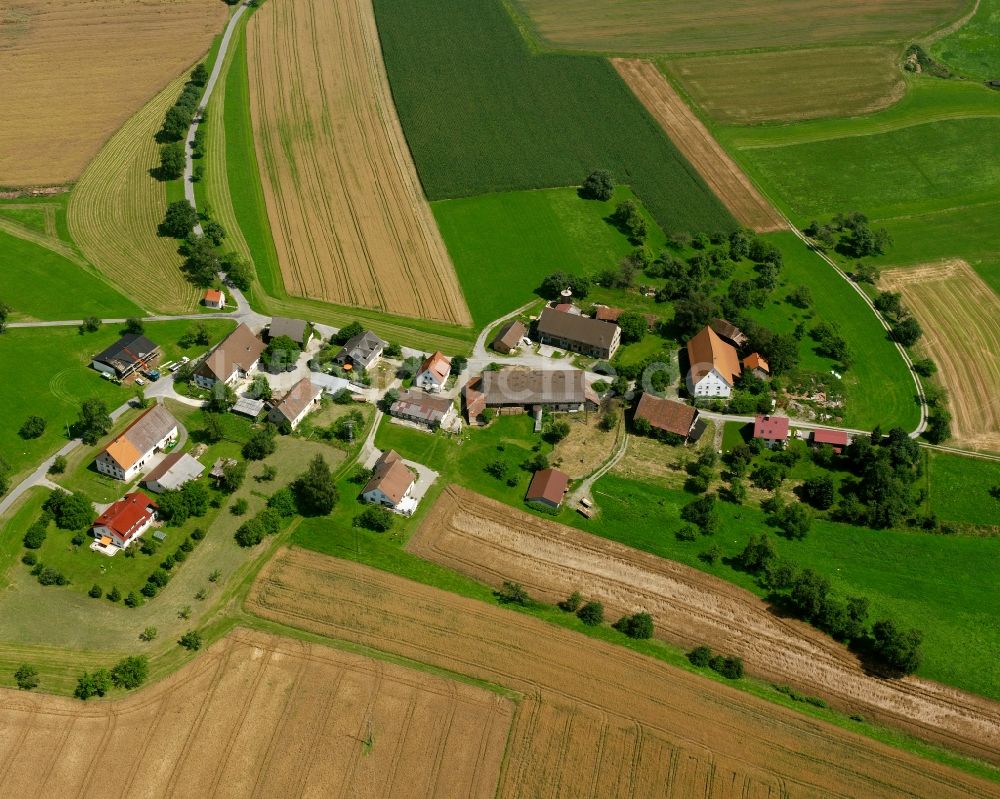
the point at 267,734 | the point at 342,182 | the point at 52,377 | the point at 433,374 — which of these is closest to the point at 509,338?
the point at 433,374

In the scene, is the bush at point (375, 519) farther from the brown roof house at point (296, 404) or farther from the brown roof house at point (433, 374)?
the brown roof house at point (433, 374)

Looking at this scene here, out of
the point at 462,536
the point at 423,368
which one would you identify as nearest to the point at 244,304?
the point at 423,368

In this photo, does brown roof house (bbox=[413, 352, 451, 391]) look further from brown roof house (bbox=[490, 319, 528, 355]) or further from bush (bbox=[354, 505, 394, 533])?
bush (bbox=[354, 505, 394, 533])

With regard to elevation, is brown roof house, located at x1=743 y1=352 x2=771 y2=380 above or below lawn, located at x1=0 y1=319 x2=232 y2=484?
below

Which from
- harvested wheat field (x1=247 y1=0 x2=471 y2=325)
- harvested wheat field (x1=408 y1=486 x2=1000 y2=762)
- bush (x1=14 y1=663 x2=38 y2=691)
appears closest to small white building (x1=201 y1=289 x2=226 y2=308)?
harvested wheat field (x1=247 y1=0 x2=471 y2=325)

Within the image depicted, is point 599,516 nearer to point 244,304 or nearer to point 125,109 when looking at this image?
point 244,304

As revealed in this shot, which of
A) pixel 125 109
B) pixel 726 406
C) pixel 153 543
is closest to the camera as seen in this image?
pixel 153 543
